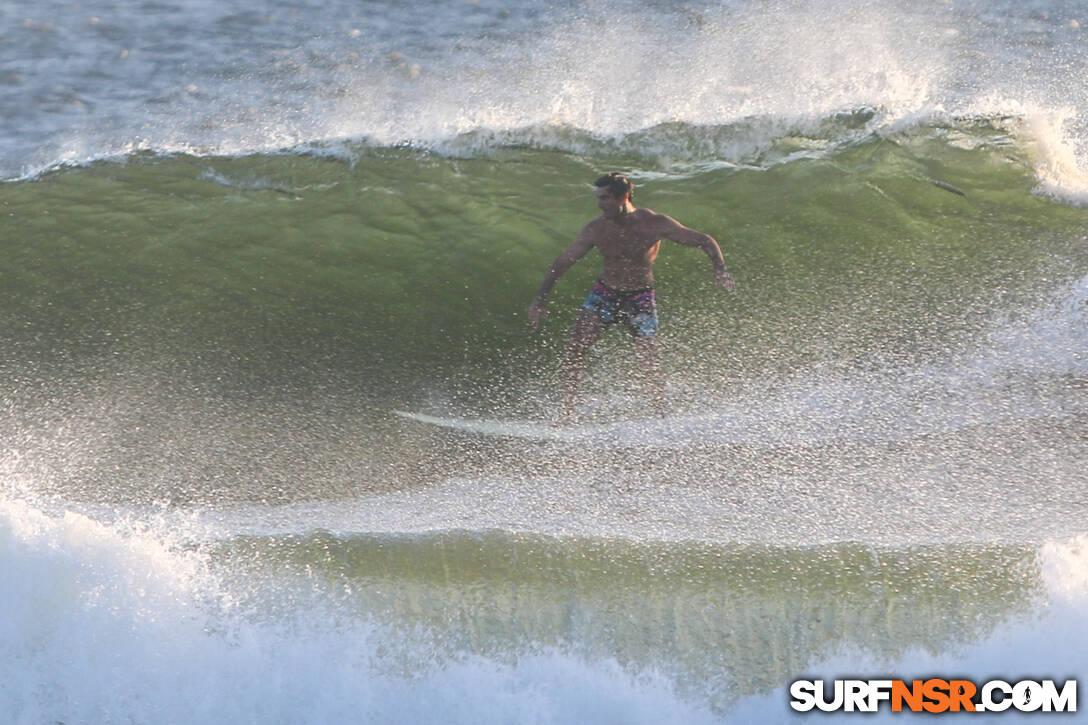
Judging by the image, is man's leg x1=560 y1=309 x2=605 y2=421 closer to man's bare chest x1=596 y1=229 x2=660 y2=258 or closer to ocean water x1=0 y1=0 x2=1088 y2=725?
ocean water x1=0 y1=0 x2=1088 y2=725

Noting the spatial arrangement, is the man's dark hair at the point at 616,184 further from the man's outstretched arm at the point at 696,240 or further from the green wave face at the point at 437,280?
the green wave face at the point at 437,280

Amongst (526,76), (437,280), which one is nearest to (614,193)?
(437,280)

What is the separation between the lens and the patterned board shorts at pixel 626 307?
5109 millimetres

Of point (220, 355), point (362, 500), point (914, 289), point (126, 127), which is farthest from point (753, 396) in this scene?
point (126, 127)

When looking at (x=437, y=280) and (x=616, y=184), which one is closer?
(x=616, y=184)

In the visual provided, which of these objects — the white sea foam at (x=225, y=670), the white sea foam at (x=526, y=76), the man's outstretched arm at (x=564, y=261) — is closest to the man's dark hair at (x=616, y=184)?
the man's outstretched arm at (x=564, y=261)

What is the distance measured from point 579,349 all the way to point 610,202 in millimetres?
1014

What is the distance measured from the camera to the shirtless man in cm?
479

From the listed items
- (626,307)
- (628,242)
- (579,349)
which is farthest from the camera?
(579,349)

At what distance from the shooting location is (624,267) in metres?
4.98

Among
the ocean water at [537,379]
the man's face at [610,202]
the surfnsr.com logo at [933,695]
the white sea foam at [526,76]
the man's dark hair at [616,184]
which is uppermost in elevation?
the white sea foam at [526,76]

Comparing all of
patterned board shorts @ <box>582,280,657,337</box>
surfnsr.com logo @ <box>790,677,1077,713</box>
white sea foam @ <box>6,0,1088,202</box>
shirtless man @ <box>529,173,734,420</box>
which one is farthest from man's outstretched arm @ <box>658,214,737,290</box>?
white sea foam @ <box>6,0,1088,202</box>

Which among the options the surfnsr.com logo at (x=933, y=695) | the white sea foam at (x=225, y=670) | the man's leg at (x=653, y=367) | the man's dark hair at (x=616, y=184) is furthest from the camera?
the man's leg at (x=653, y=367)

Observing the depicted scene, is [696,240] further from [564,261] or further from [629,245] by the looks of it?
[564,261]
